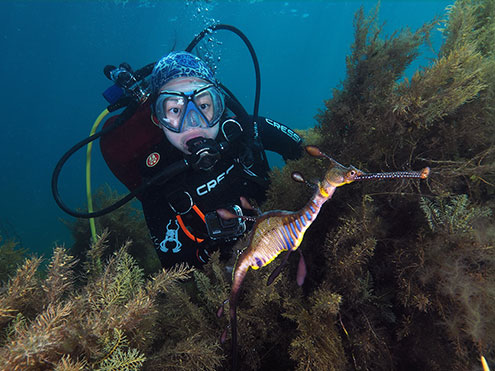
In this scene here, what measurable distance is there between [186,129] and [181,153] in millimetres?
445

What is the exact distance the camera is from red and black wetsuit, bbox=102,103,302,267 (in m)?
3.47

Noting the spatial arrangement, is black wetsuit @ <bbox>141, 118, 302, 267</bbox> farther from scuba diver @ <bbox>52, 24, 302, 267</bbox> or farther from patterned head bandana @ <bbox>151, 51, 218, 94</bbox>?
patterned head bandana @ <bbox>151, 51, 218, 94</bbox>

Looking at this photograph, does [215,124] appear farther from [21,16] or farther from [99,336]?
[21,16]

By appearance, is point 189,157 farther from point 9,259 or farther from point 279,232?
point 9,259

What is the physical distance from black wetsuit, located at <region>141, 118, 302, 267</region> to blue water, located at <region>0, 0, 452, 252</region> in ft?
69.6

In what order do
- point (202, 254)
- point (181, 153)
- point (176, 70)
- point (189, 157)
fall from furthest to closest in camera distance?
point (181, 153) < point (176, 70) < point (202, 254) < point (189, 157)

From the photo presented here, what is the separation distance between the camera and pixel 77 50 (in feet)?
156

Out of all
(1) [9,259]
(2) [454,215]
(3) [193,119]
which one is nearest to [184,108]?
(3) [193,119]

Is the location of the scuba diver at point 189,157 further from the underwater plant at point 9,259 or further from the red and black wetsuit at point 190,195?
the underwater plant at point 9,259

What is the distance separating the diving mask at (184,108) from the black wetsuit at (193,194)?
0.46m

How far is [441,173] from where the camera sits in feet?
6.09

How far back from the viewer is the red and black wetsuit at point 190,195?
347cm

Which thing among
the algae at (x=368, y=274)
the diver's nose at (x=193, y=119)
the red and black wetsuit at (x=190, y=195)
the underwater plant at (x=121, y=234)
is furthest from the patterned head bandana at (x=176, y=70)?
the underwater plant at (x=121, y=234)

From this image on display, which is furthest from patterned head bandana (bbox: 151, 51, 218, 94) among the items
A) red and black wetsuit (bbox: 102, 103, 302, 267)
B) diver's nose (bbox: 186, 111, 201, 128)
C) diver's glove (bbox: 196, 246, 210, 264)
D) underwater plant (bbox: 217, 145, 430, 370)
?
underwater plant (bbox: 217, 145, 430, 370)
